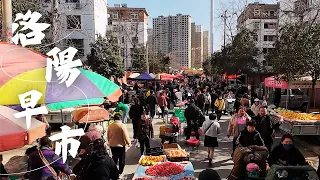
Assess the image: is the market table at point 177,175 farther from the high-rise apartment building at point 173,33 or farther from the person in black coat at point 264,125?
the high-rise apartment building at point 173,33

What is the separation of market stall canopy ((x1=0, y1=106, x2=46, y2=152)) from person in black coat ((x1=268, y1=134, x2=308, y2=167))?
4.34 metres

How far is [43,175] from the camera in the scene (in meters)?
5.40

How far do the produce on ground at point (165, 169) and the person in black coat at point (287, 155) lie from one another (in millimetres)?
1873

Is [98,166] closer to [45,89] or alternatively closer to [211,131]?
[45,89]

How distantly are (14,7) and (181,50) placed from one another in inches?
3042

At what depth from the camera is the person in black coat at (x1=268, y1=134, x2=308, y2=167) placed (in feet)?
19.9

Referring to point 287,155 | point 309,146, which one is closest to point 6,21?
point 287,155

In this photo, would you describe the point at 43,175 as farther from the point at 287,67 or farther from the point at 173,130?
the point at 287,67

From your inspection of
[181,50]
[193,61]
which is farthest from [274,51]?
[193,61]
